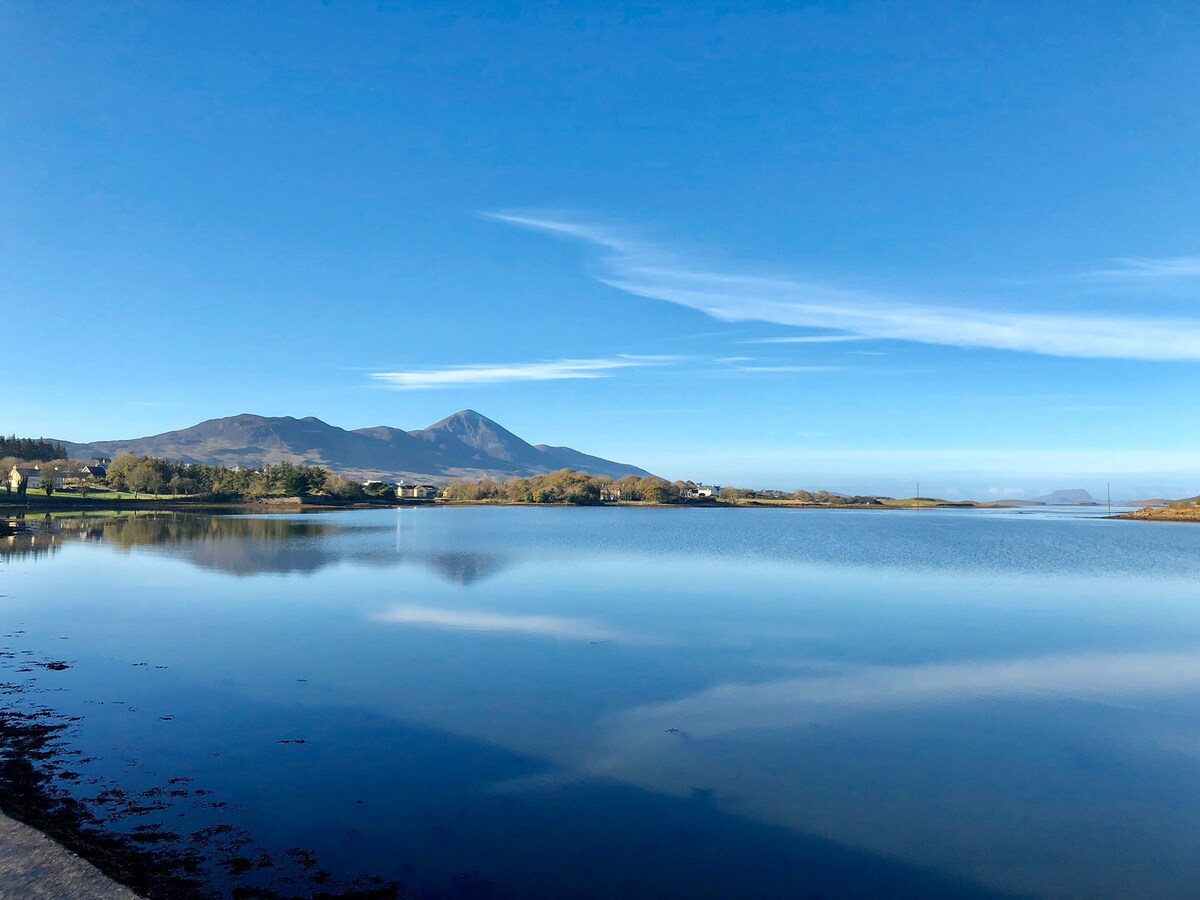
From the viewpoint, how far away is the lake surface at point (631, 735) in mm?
7555

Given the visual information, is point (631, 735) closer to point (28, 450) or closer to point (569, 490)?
point (569, 490)

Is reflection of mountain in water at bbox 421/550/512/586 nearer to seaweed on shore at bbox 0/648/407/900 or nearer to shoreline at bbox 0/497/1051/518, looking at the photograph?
seaweed on shore at bbox 0/648/407/900

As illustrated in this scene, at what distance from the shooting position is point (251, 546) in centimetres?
4159

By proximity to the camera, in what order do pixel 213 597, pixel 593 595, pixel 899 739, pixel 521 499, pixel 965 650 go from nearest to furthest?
pixel 899 739 → pixel 965 650 → pixel 213 597 → pixel 593 595 → pixel 521 499

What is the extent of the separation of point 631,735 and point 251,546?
36.1 metres

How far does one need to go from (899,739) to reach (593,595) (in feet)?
49.3

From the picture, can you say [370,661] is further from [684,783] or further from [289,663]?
[684,783]

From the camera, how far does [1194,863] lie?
7695 millimetres

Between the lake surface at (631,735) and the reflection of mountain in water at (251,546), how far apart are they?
735cm

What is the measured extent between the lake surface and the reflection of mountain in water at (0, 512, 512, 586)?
7347 millimetres

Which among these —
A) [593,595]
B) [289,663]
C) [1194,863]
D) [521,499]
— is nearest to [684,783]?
[1194,863]

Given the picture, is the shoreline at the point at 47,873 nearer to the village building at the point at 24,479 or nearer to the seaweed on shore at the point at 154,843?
the seaweed on shore at the point at 154,843

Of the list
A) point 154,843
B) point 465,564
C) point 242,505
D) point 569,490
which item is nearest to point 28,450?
point 242,505

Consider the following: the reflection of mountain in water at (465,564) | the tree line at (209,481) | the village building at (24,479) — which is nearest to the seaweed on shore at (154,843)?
the reflection of mountain in water at (465,564)
